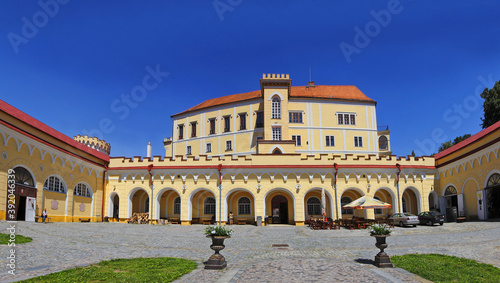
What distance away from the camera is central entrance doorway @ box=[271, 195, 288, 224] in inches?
Result: 1305

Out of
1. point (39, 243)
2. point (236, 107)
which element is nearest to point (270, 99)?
point (236, 107)

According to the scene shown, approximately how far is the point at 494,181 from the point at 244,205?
19260mm

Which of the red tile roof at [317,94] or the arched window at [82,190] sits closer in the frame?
the arched window at [82,190]

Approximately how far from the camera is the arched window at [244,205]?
110 feet

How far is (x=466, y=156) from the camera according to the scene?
28.6 metres

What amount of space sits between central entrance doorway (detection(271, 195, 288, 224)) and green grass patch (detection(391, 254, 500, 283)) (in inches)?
826

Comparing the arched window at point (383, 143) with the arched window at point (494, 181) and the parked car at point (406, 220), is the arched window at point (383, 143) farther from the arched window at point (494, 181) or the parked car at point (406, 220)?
the parked car at point (406, 220)

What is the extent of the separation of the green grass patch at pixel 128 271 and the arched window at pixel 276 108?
32935mm

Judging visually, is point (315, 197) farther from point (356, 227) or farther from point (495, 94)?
point (495, 94)

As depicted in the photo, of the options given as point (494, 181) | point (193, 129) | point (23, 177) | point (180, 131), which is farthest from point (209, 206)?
point (180, 131)

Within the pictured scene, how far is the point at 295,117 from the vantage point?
47688mm

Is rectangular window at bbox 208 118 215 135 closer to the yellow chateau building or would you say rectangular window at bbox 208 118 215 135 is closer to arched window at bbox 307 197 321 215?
the yellow chateau building

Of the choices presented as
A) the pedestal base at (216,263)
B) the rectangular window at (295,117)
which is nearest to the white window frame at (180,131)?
the rectangular window at (295,117)

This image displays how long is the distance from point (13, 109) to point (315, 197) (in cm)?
2438
